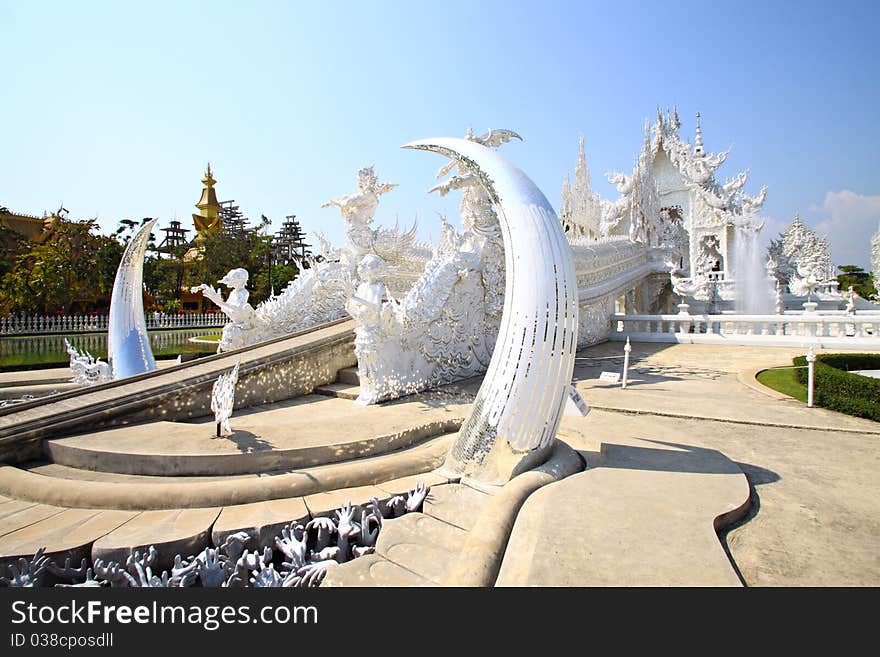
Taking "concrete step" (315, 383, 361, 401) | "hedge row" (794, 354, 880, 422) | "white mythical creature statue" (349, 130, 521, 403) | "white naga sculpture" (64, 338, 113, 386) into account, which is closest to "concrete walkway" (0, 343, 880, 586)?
"hedge row" (794, 354, 880, 422)

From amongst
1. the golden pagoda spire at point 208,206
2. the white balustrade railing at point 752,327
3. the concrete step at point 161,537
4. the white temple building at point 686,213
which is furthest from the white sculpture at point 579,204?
the golden pagoda spire at point 208,206

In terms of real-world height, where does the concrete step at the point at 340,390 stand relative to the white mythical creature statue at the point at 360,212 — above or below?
below

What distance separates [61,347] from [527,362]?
55.5 feet

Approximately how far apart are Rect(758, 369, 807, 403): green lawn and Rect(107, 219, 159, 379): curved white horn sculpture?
8.90 meters

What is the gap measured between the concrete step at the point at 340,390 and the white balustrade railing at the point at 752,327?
302 inches

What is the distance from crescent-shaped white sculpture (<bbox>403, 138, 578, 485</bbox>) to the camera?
305 centimetres

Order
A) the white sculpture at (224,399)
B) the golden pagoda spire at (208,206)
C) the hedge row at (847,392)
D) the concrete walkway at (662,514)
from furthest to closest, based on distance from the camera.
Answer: the golden pagoda spire at (208,206) → the hedge row at (847,392) → the white sculpture at (224,399) → the concrete walkway at (662,514)

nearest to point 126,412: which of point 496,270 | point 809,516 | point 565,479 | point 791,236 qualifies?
point 565,479

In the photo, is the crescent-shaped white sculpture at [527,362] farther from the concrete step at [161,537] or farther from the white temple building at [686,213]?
the white temple building at [686,213]

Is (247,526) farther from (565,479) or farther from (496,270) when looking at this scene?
(496,270)

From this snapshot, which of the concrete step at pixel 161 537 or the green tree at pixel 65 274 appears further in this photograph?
the green tree at pixel 65 274

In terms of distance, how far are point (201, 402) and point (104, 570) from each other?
2.96 metres

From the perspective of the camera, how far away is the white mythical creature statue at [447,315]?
220 inches

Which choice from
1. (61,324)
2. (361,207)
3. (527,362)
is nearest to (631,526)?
(527,362)
